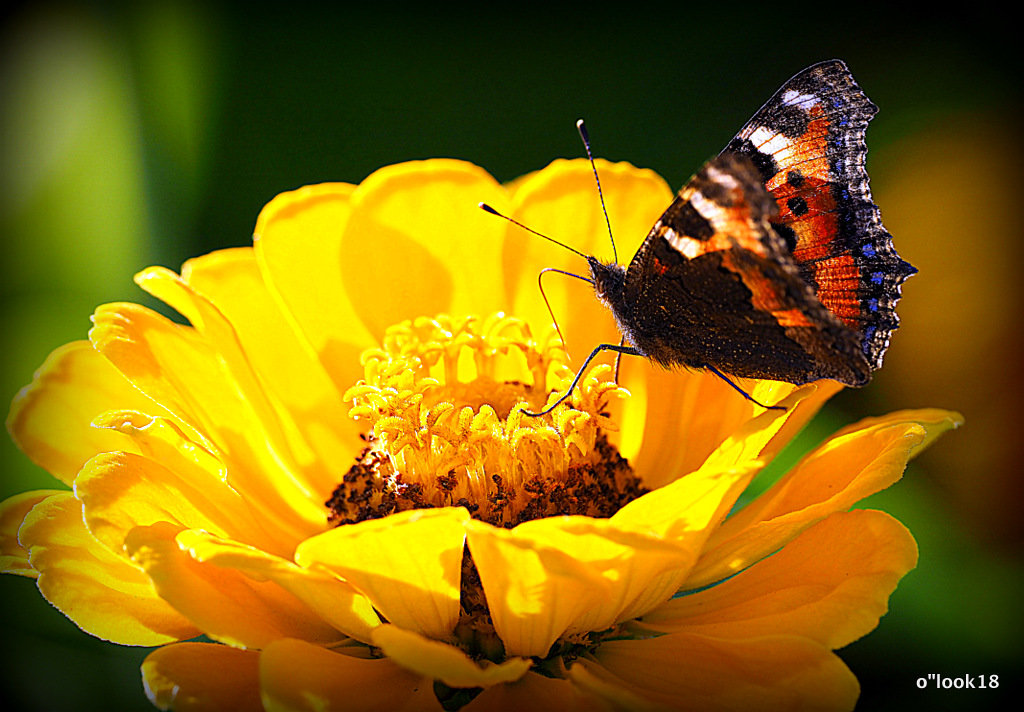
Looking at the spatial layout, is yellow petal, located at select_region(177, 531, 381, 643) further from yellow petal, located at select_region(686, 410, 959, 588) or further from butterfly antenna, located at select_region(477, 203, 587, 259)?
butterfly antenna, located at select_region(477, 203, 587, 259)

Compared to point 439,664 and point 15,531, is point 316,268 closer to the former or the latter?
point 15,531

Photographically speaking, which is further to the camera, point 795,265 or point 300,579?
point 795,265

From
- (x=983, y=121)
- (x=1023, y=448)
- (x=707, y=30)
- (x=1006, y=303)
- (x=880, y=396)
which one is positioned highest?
(x=707, y=30)

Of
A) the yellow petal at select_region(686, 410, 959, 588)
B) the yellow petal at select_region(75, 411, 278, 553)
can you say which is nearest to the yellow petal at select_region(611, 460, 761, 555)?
the yellow petal at select_region(686, 410, 959, 588)

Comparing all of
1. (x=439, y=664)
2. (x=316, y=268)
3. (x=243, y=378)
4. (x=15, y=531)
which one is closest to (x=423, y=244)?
(x=316, y=268)

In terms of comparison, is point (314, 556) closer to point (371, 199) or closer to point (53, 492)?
point (53, 492)

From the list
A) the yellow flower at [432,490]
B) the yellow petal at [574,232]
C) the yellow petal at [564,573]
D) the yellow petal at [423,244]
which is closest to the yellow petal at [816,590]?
the yellow flower at [432,490]

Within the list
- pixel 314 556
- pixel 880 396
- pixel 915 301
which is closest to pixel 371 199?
pixel 314 556
